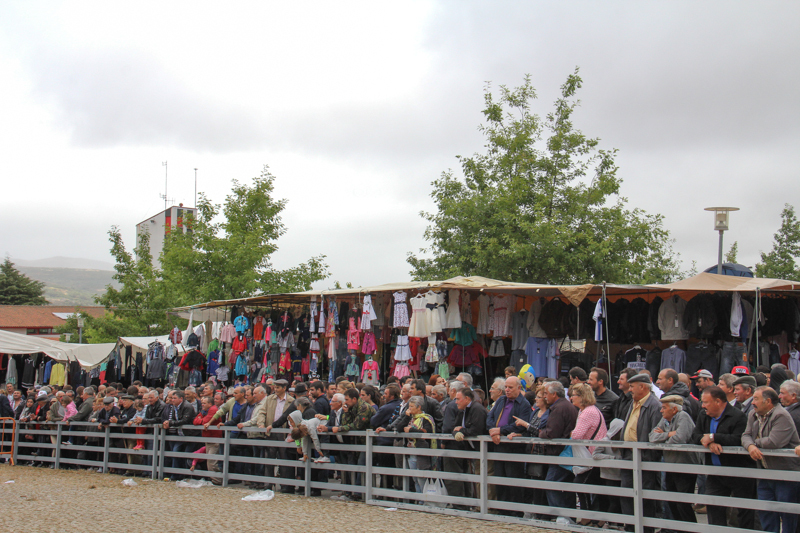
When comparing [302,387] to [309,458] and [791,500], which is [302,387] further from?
[791,500]

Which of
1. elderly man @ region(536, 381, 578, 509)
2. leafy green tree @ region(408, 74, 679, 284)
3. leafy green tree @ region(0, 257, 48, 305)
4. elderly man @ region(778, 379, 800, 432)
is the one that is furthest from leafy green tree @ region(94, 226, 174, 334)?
leafy green tree @ region(0, 257, 48, 305)

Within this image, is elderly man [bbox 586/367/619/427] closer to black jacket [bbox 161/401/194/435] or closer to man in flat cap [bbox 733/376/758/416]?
man in flat cap [bbox 733/376/758/416]

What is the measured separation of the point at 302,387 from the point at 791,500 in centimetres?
710

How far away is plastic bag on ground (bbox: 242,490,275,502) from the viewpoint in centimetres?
1088

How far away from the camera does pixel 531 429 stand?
28.2 feet

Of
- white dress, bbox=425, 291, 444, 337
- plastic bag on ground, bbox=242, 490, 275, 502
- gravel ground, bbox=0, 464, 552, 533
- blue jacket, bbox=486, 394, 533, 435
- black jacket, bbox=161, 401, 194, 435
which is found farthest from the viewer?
white dress, bbox=425, 291, 444, 337

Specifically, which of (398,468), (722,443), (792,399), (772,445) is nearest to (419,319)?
(398,468)

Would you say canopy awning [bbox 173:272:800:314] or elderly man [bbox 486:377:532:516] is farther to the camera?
canopy awning [bbox 173:272:800:314]

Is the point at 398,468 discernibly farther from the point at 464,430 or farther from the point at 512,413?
the point at 512,413

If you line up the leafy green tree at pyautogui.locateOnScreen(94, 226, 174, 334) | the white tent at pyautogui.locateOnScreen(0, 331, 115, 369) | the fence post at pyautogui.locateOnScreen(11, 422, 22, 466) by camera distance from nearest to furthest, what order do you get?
the fence post at pyautogui.locateOnScreen(11, 422, 22, 466)
the white tent at pyautogui.locateOnScreen(0, 331, 115, 369)
the leafy green tree at pyautogui.locateOnScreen(94, 226, 174, 334)

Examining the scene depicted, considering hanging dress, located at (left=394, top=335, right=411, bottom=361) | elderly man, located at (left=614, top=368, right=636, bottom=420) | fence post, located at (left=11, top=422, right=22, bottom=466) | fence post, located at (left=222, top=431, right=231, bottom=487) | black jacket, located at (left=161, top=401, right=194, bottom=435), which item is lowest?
fence post, located at (left=11, top=422, right=22, bottom=466)

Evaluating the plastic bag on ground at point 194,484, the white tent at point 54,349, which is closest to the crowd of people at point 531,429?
the plastic bag on ground at point 194,484

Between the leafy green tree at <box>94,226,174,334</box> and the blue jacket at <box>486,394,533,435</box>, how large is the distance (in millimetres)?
28384

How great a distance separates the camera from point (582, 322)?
1438 centimetres
